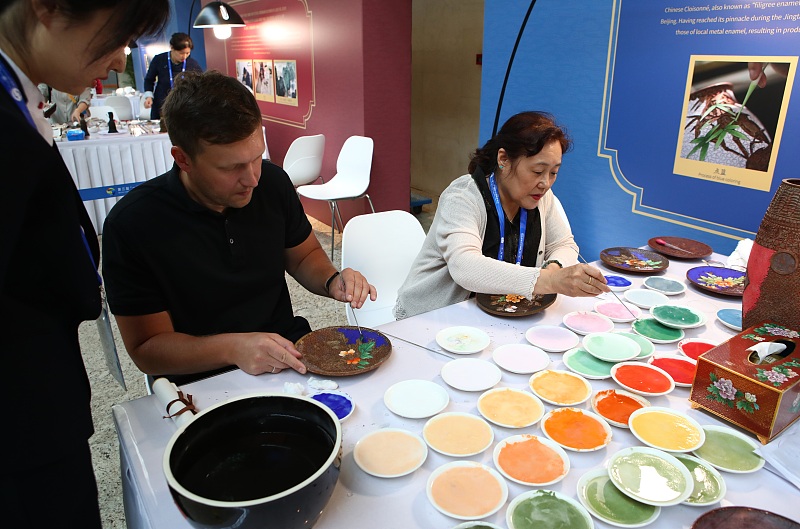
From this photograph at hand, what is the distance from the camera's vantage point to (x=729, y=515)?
0.73 metres

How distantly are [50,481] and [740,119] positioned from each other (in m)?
2.38

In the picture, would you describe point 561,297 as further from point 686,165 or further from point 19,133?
point 19,133

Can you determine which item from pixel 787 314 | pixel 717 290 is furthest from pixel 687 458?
pixel 717 290

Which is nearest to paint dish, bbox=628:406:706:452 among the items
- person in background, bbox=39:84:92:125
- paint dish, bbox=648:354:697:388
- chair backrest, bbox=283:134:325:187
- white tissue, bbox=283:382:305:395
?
paint dish, bbox=648:354:697:388

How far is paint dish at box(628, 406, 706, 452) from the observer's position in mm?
885

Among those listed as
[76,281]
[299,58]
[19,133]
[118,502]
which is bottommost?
[118,502]

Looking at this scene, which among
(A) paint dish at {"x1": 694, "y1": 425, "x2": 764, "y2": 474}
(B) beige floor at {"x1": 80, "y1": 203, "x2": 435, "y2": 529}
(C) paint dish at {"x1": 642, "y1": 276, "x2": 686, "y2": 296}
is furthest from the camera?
(B) beige floor at {"x1": 80, "y1": 203, "x2": 435, "y2": 529}

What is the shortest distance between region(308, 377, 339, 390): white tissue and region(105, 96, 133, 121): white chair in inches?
272

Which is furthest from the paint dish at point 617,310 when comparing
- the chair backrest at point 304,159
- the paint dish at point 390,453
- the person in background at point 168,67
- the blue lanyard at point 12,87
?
the person in background at point 168,67

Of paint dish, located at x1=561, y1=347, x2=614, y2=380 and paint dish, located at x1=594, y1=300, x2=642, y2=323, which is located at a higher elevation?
paint dish, located at x1=594, y1=300, x2=642, y2=323

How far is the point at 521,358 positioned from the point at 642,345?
0.96ft

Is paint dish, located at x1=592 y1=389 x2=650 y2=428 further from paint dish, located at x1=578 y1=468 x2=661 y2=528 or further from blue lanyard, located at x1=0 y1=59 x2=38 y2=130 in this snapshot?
blue lanyard, located at x1=0 y1=59 x2=38 y2=130

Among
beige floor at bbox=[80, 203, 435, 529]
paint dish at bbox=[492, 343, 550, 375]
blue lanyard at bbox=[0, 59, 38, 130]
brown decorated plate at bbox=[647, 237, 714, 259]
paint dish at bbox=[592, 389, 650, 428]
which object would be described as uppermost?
blue lanyard at bbox=[0, 59, 38, 130]

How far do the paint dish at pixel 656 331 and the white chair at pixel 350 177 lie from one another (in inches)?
111
